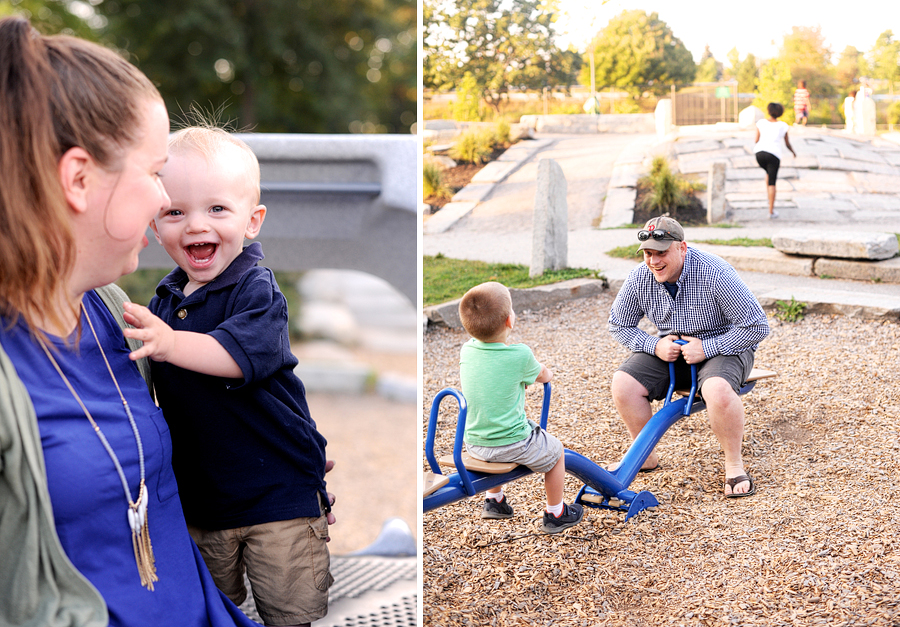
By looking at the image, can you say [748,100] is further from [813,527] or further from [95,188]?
[95,188]

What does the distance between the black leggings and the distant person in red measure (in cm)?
15

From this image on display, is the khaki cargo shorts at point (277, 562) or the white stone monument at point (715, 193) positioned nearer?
the khaki cargo shorts at point (277, 562)

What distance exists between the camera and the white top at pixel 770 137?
221cm

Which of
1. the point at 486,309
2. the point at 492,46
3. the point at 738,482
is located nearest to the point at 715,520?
the point at 738,482

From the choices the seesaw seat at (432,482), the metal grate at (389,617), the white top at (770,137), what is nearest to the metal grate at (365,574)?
the metal grate at (389,617)

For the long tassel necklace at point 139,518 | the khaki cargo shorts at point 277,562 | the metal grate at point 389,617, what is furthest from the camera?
the metal grate at point 389,617

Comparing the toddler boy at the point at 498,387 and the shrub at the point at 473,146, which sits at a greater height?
the shrub at the point at 473,146

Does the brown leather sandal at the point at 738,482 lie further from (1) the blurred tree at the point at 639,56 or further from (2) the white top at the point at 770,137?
(1) the blurred tree at the point at 639,56

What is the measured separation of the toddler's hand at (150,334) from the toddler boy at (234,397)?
23 mm

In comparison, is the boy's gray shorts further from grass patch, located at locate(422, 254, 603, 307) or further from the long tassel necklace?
the long tassel necklace

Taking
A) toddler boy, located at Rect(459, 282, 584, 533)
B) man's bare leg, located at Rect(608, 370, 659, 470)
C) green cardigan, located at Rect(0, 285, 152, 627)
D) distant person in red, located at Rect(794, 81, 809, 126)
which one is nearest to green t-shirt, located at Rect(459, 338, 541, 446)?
toddler boy, located at Rect(459, 282, 584, 533)

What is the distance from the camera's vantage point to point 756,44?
7.09 feet

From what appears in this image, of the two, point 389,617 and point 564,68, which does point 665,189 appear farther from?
point 389,617

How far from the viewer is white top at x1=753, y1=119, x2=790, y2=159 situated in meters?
2.21
